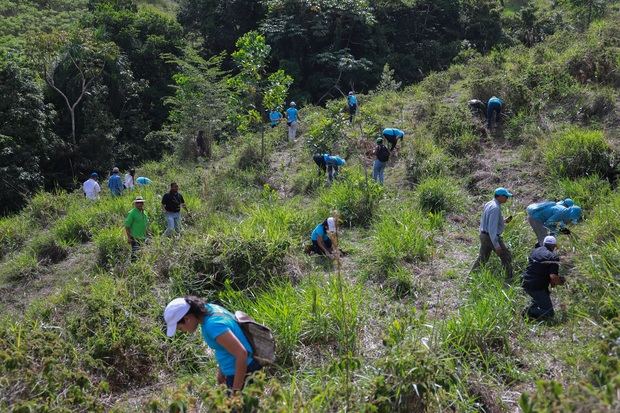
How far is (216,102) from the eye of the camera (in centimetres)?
1683

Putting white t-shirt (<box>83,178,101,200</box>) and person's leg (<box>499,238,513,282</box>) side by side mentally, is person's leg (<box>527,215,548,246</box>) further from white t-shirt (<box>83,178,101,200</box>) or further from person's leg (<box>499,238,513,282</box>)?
white t-shirt (<box>83,178,101,200</box>)

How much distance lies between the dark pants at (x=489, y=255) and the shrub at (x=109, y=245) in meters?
5.64

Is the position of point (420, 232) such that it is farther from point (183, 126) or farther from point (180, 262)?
point (183, 126)

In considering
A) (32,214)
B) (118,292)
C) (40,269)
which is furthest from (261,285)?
(32,214)

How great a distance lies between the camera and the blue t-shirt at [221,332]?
141 inches

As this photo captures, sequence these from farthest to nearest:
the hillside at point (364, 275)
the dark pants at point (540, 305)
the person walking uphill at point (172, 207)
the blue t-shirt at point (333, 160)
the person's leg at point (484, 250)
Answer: the blue t-shirt at point (333, 160), the person walking uphill at point (172, 207), the person's leg at point (484, 250), the dark pants at point (540, 305), the hillside at point (364, 275)

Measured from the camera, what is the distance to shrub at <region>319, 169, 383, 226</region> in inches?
386

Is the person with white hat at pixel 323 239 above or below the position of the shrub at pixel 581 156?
below

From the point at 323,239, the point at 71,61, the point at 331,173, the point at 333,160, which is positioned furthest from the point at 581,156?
the point at 71,61

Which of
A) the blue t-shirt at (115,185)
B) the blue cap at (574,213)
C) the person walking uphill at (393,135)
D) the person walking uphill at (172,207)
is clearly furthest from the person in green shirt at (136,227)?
the blue cap at (574,213)

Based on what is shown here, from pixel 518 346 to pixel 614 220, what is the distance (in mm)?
2953

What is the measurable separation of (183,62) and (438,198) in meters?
10.2

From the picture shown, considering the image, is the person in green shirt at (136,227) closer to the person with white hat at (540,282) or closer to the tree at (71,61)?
the person with white hat at (540,282)

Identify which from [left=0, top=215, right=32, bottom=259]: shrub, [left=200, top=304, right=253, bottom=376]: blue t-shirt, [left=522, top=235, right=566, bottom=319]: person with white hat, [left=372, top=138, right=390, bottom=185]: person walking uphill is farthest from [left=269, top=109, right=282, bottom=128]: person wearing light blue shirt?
[left=200, top=304, right=253, bottom=376]: blue t-shirt
